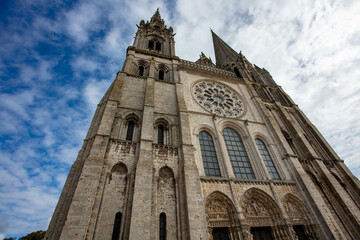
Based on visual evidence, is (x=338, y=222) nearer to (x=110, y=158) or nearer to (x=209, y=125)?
(x=209, y=125)

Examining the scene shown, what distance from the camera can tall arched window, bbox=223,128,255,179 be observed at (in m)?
10.9

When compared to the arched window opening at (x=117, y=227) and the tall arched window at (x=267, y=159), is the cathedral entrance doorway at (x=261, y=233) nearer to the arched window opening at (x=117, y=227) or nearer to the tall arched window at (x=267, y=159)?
the tall arched window at (x=267, y=159)

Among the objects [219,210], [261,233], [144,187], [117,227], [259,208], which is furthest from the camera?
[259,208]

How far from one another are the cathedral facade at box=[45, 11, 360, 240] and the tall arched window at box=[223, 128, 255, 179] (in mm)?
81

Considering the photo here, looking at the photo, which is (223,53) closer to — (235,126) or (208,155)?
(235,126)

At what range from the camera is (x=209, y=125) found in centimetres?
1247

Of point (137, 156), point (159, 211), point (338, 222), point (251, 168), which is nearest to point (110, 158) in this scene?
point (137, 156)

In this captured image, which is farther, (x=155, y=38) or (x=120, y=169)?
(x=155, y=38)

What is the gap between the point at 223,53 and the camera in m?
27.2

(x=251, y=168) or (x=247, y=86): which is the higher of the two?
(x=247, y=86)

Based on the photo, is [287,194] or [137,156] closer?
[137,156]

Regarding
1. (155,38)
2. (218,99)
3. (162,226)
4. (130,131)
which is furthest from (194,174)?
(155,38)

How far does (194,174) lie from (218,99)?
9.02 meters

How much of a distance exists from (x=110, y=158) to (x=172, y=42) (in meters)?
16.4
